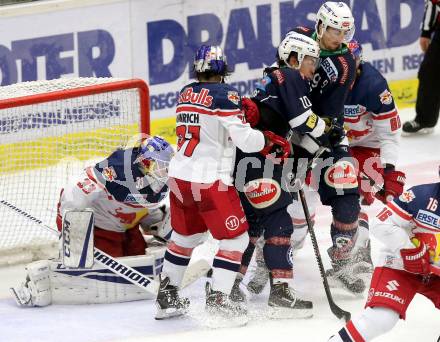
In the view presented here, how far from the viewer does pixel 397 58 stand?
9.10 metres

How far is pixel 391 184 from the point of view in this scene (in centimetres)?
654

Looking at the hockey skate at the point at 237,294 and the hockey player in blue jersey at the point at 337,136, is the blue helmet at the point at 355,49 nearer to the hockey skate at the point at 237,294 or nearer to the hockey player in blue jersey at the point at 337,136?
the hockey player in blue jersey at the point at 337,136

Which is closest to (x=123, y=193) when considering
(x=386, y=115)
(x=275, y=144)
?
(x=275, y=144)

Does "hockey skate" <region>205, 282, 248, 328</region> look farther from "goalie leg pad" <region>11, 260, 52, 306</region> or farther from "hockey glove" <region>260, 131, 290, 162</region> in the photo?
"goalie leg pad" <region>11, 260, 52, 306</region>

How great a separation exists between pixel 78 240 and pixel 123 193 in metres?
0.30

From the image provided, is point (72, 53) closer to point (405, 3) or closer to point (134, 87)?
point (134, 87)

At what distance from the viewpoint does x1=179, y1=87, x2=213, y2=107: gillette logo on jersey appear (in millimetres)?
5574

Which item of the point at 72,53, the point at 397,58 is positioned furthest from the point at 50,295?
the point at 397,58

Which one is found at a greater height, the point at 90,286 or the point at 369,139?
the point at 369,139

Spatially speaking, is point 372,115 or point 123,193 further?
point 372,115

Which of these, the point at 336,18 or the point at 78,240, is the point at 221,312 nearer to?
the point at 78,240

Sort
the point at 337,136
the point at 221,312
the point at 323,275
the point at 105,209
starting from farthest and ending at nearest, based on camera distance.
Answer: the point at 105,209 < the point at 337,136 < the point at 323,275 < the point at 221,312

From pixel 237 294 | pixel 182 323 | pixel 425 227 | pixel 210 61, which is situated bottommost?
pixel 182 323

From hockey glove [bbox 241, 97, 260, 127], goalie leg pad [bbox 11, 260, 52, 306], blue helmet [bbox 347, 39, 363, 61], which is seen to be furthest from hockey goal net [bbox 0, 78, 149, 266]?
blue helmet [bbox 347, 39, 363, 61]
